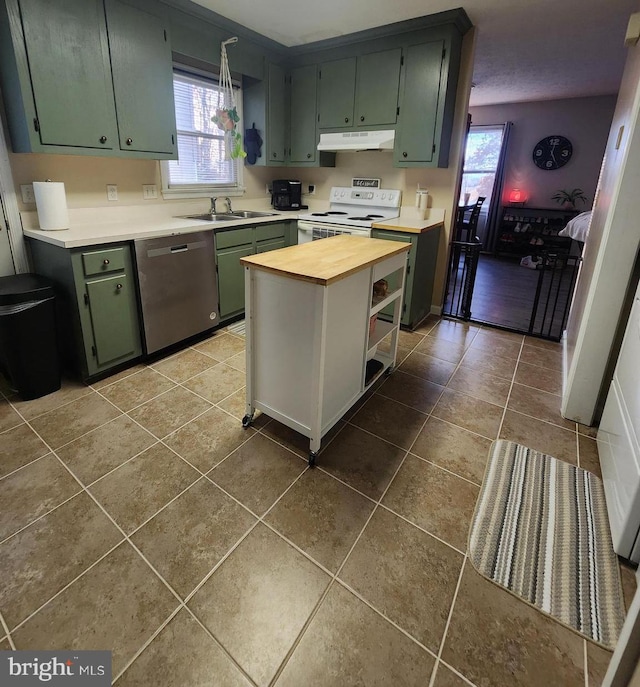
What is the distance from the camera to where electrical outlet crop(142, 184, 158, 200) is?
309cm

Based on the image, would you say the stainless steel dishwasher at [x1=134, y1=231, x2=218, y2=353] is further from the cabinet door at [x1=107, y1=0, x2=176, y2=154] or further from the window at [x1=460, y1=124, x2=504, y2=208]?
the window at [x1=460, y1=124, x2=504, y2=208]

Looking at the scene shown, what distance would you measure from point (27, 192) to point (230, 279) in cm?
143

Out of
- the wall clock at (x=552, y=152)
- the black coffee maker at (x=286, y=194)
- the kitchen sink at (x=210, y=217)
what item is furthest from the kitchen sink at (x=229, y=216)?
the wall clock at (x=552, y=152)

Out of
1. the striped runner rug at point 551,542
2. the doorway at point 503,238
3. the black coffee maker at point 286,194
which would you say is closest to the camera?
the striped runner rug at point 551,542

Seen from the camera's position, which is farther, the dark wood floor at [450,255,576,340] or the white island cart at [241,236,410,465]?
the dark wood floor at [450,255,576,340]

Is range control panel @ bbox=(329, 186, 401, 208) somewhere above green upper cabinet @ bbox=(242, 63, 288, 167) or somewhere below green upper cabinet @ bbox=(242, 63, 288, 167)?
below

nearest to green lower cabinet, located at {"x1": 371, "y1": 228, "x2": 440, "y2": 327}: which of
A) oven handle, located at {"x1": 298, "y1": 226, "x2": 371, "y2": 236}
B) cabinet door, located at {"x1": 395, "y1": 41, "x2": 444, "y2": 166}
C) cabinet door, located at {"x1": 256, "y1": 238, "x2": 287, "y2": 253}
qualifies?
oven handle, located at {"x1": 298, "y1": 226, "x2": 371, "y2": 236}

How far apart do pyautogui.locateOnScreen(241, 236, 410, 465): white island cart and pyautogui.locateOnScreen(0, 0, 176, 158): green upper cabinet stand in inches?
59.9

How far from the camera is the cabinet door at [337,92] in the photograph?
351cm

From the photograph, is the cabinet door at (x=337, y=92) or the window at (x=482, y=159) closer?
the cabinet door at (x=337, y=92)

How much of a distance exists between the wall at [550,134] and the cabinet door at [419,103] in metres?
4.64

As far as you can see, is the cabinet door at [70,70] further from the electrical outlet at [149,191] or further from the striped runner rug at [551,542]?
the striped runner rug at [551,542]
